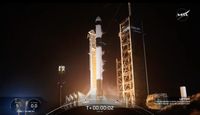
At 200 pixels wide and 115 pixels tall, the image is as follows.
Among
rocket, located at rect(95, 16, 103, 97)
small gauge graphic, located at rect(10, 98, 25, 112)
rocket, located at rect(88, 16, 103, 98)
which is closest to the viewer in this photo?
small gauge graphic, located at rect(10, 98, 25, 112)

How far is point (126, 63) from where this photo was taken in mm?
3494

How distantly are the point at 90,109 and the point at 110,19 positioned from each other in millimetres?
1222

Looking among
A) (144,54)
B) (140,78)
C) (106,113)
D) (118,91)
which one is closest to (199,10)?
(144,54)

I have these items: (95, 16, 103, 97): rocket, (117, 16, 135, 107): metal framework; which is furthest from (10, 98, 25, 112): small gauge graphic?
(117, 16, 135, 107): metal framework

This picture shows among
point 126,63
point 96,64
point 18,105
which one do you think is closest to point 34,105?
point 18,105

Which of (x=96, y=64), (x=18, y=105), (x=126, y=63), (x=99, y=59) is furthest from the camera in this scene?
(x=96, y=64)

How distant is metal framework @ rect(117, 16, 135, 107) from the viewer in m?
3.24

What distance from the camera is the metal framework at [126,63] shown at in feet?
10.6

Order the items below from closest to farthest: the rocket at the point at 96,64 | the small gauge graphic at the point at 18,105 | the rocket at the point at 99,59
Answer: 1. the small gauge graphic at the point at 18,105
2. the rocket at the point at 99,59
3. the rocket at the point at 96,64

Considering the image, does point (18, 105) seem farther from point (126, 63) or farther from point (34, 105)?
point (126, 63)

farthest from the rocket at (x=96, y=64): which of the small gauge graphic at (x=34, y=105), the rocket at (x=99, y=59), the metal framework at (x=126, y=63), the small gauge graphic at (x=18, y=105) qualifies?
the small gauge graphic at (x=18, y=105)

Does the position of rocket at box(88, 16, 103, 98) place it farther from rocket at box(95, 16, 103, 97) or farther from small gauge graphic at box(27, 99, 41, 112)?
small gauge graphic at box(27, 99, 41, 112)

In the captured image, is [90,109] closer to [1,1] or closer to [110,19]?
[110,19]

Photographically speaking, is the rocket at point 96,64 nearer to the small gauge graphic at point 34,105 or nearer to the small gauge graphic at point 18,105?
the small gauge graphic at point 34,105
